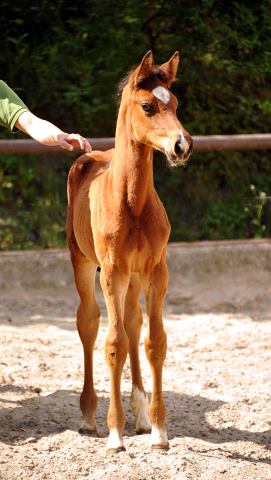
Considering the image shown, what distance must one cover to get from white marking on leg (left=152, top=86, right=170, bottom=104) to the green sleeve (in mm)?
753

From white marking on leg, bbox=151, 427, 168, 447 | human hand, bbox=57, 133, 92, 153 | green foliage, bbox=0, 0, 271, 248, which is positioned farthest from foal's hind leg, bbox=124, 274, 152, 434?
green foliage, bbox=0, 0, 271, 248

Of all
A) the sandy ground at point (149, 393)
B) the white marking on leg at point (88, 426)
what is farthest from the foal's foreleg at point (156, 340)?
the white marking on leg at point (88, 426)

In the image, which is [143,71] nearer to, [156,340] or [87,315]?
[156,340]

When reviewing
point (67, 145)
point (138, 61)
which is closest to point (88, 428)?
point (67, 145)

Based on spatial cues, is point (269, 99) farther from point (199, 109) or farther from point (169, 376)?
point (169, 376)

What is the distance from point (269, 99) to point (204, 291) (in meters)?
3.87

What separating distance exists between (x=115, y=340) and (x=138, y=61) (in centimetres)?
620

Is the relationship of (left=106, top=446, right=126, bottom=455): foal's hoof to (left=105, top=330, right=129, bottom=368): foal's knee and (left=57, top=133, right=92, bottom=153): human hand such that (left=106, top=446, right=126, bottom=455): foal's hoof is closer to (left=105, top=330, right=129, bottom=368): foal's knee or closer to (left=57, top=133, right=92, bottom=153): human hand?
(left=105, top=330, right=129, bottom=368): foal's knee

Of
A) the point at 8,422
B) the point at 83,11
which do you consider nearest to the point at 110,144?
the point at 8,422

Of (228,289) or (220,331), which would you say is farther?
(228,289)

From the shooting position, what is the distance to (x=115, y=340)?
8.93 ft

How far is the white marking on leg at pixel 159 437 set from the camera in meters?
2.79

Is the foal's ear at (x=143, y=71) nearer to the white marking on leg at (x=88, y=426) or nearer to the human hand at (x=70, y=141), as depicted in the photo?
the human hand at (x=70, y=141)

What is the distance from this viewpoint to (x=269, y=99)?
26.8 ft
